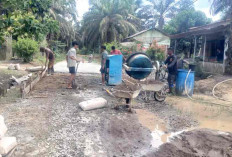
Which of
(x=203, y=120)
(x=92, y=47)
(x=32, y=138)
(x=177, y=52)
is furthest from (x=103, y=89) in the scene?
(x=92, y=47)

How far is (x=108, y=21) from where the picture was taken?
98.7ft

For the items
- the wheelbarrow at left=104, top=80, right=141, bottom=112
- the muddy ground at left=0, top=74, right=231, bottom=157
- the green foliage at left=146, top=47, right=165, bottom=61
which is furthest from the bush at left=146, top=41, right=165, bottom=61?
the wheelbarrow at left=104, top=80, right=141, bottom=112

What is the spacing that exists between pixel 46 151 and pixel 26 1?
502 centimetres

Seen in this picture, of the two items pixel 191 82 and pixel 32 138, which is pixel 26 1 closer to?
pixel 32 138

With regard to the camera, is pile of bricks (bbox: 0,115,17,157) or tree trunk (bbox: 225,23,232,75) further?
tree trunk (bbox: 225,23,232,75)

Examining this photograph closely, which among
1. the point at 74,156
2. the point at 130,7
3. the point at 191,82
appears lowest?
the point at 74,156

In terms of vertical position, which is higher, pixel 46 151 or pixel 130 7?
pixel 130 7

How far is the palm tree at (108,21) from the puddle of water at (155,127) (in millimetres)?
23312

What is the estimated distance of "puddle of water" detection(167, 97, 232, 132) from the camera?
6.01 m

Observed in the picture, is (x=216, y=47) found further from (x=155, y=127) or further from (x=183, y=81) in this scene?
(x=155, y=127)

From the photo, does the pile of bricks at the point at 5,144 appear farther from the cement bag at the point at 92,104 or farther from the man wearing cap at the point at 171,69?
the man wearing cap at the point at 171,69

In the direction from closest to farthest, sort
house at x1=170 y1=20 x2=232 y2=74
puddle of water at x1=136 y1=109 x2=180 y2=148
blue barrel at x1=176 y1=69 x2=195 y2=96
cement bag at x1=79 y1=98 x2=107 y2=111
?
puddle of water at x1=136 y1=109 x2=180 y2=148 < cement bag at x1=79 y1=98 x2=107 y2=111 < blue barrel at x1=176 y1=69 x2=195 y2=96 < house at x1=170 y1=20 x2=232 y2=74

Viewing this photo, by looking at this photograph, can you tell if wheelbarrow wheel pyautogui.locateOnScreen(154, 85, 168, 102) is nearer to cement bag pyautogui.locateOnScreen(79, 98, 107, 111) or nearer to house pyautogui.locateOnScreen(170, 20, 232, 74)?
cement bag pyautogui.locateOnScreen(79, 98, 107, 111)

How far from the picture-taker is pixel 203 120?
6387mm
